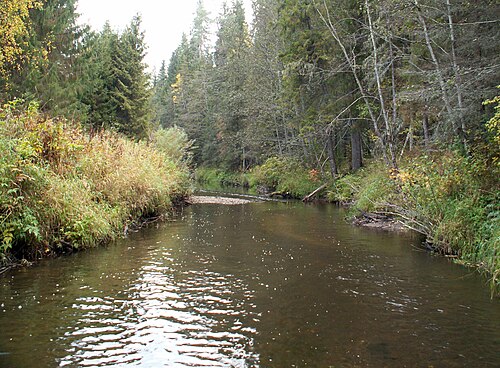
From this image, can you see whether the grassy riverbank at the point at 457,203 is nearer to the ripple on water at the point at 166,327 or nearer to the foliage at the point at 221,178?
the ripple on water at the point at 166,327

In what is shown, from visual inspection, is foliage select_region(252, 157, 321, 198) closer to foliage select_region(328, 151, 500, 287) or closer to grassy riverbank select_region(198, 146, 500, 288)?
grassy riverbank select_region(198, 146, 500, 288)

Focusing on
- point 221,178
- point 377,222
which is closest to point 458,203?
point 377,222

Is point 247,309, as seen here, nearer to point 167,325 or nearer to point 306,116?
point 167,325

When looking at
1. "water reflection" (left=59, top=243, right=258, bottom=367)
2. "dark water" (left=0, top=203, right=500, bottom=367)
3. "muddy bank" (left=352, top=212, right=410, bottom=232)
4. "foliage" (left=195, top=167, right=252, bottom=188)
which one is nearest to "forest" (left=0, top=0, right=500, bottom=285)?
"muddy bank" (left=352, top=212, right=410, bottom=232)

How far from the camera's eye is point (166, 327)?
532 cm

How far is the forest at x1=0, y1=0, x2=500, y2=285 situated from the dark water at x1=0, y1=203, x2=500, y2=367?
1163 millimetres

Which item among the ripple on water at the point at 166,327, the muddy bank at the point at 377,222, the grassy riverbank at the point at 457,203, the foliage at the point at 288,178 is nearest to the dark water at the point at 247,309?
the ripple on water at the point at 166,327

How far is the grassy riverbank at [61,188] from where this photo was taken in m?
7.81

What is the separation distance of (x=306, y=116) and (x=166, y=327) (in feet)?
66.9

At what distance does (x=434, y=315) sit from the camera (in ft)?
19.0

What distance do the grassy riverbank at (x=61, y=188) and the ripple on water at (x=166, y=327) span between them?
2.52 metres

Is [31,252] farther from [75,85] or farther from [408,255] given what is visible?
[75,85]

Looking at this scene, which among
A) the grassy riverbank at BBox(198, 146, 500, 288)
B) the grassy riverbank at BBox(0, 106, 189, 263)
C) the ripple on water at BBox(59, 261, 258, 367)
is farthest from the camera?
the grassy riverbank at BBox(198, 146, 500, 288)

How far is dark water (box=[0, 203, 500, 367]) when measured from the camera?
4559 millimetres
